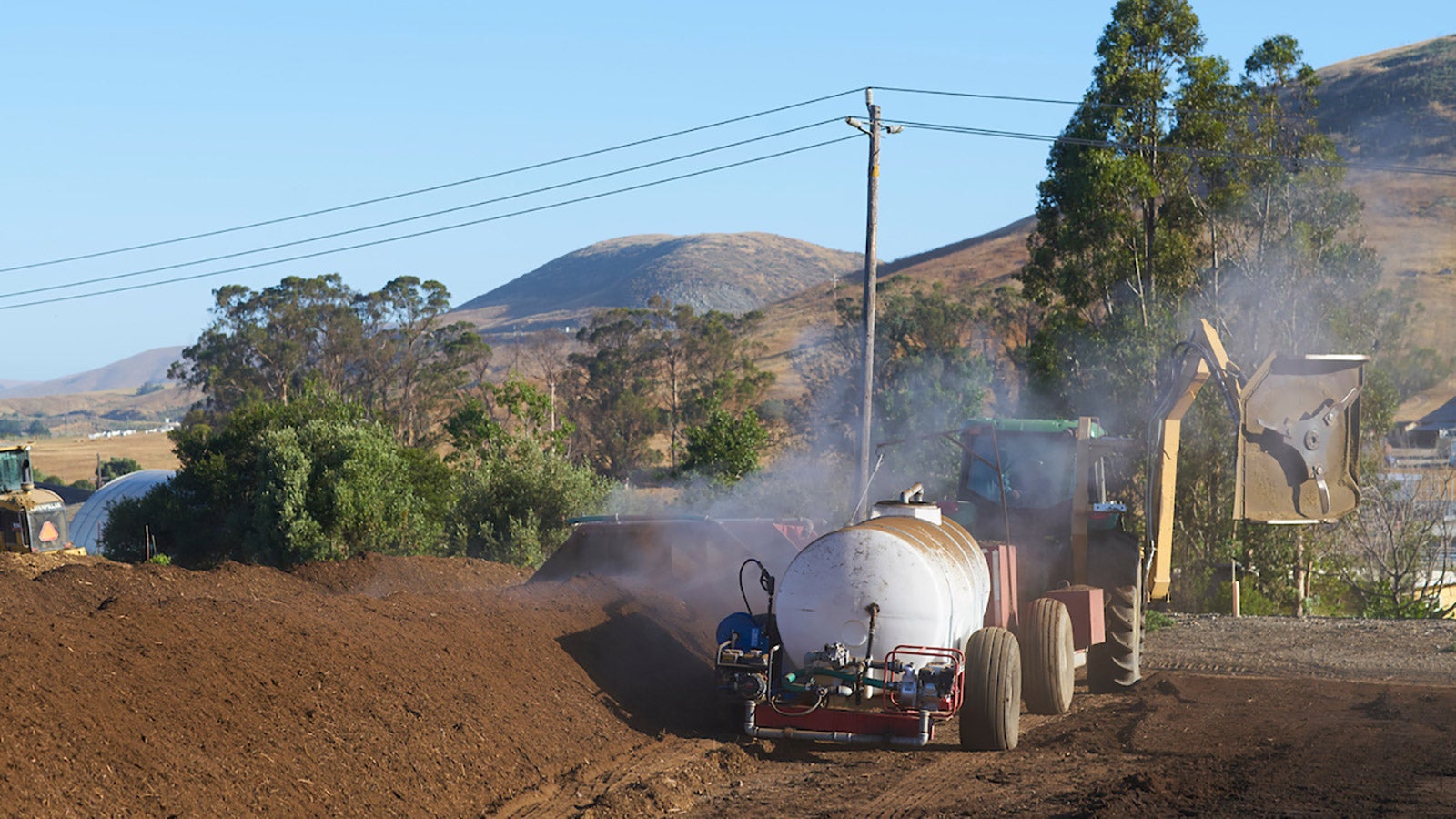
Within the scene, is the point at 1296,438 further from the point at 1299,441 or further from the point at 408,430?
the point at 408,430

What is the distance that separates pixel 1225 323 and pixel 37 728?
3047 centimetres

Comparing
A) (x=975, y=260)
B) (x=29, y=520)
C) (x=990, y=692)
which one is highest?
(x=975, y=260)

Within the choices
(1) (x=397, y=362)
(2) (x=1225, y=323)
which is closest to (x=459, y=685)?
(2) (x=1225, y=323)

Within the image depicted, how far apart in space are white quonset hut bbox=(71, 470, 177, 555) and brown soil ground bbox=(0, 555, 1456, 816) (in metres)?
29.9

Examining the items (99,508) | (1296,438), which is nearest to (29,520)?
(99,508)

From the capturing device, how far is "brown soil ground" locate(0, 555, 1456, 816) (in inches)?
314

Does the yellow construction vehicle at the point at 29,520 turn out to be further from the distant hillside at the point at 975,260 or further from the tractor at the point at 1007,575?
the distant hillside at the point at 975,260

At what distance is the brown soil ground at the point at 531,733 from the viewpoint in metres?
7.99

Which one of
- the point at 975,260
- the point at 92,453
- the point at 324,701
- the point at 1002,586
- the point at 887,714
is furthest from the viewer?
the point at 975,260

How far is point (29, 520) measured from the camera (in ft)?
93.5

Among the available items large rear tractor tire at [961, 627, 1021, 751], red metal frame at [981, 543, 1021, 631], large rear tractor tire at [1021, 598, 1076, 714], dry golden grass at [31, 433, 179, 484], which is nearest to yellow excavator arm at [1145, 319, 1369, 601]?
large rear tractor tire at [1021, 598, 1076, 714]

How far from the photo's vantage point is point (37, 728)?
7582mm

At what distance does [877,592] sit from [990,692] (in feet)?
4.03

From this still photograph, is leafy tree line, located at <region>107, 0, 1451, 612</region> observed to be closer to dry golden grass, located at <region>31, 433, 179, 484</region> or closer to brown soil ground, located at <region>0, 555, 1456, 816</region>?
brown soil ground, located at <region>0, 555, 1456, 816</region>
